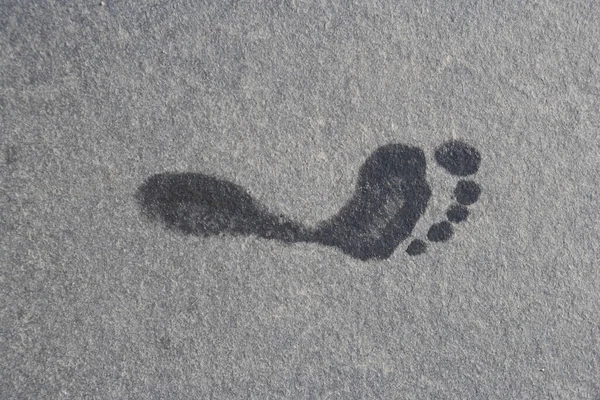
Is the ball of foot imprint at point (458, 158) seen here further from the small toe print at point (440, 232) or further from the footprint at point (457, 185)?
the small toe print at point (440, 232)

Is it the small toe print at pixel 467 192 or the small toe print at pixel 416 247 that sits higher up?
the small toe print at pixel 467 192

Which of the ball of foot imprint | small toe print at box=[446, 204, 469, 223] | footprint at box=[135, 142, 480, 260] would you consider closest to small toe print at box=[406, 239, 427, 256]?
footprint at box=[135, 142, 480, 260]

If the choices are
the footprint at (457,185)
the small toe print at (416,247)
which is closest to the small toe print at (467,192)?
the footprint at (457,185)

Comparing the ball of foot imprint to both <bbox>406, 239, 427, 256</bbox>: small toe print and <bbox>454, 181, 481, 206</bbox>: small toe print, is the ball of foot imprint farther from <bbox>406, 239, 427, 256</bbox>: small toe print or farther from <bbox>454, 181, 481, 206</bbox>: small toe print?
<bbox>406, 239, 427, 256</bbox>: small toe print

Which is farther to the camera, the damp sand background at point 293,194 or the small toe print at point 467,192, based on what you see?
the small toe print at point 467,192

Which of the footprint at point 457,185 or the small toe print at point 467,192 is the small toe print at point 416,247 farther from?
the small toe print at point 467,192

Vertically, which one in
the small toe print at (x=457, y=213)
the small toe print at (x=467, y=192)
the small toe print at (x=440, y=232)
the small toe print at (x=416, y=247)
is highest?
the small toe print at (x=467, y=192)

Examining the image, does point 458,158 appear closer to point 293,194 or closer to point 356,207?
point 356,207

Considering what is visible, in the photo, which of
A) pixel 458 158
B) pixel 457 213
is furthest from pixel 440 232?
pixel 458 158
